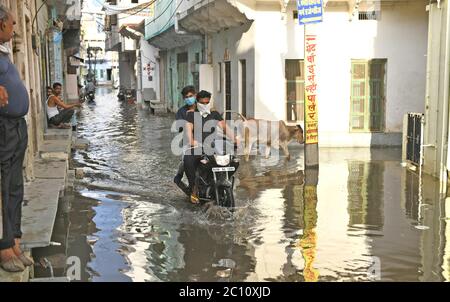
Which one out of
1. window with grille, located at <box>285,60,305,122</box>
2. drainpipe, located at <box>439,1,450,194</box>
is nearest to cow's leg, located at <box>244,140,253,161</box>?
window with grille, located at <box>285,60,305,122</box>

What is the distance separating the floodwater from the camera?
205 inches

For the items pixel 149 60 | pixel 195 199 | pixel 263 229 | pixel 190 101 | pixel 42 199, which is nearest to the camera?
pixel 42 199

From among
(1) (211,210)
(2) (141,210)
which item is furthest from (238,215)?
(2) (141,210)

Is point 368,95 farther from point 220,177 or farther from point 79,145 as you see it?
point 220,177

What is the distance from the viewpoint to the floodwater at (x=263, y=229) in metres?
5.21

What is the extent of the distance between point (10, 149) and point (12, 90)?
44cm

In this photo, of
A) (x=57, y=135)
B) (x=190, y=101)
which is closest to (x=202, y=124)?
(x=190, y=101)

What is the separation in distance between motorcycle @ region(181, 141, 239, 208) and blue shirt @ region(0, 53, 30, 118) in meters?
3.44

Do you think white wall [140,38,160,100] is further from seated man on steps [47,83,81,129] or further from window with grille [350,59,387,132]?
window with grille [350,59,387,132]

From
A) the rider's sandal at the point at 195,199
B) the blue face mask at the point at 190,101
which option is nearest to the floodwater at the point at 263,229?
the rider's sandal at the point at 195,199

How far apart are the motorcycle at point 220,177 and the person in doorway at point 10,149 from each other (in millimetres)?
3367

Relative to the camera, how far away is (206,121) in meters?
7.52

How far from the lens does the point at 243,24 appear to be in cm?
1523

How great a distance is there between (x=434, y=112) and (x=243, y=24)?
692 centimetres
